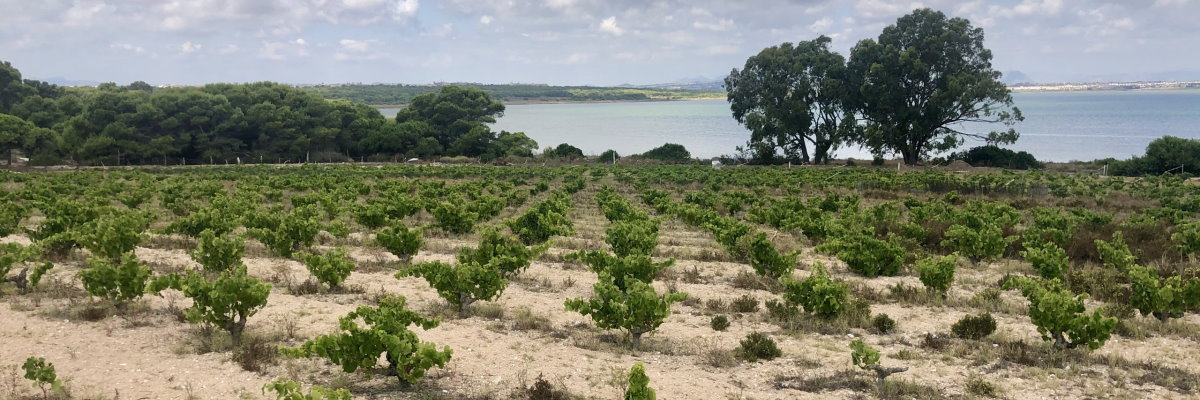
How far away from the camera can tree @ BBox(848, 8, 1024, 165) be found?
158 feet

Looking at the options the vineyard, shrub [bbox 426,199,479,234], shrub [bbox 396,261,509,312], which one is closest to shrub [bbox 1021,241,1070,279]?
the vineyard

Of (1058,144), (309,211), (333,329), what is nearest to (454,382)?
(333,329)

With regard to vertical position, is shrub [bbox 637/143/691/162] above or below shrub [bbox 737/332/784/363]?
below

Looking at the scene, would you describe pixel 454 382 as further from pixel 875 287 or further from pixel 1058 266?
pixel 1058 266

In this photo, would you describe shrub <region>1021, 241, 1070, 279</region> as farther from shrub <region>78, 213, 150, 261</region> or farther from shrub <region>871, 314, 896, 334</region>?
shrub <region>78, 213, 150, 261</region>

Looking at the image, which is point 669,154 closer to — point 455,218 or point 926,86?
point 926,86

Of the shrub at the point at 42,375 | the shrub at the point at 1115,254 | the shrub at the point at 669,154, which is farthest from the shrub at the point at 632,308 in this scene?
the shrub at the point at 669,154

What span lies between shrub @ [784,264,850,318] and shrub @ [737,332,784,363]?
5.58ft

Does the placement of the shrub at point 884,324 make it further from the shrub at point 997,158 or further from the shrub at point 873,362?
the shrub at point 997,158

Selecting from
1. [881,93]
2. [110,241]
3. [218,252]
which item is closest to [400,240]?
[218,252]

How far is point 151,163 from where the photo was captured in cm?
5625

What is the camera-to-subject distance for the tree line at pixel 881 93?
161ft

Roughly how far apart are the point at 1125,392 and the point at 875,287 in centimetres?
600

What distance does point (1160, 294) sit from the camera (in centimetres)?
1112
